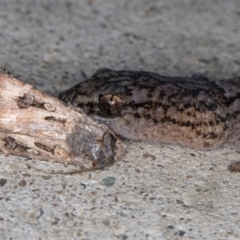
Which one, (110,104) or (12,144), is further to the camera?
(110,104)

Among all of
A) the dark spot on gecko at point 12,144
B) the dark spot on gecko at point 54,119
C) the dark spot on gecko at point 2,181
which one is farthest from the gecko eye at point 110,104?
the dark spot on gecko at point 2,181

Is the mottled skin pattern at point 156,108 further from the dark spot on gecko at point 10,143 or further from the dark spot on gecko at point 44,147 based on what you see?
the dark spot on gecko at point 10,143

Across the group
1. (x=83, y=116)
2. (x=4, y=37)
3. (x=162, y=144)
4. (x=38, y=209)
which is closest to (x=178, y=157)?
(x=162, y=144)

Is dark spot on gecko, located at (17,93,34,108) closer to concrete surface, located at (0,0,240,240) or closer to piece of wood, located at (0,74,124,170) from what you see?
piece of wood, located at (0,74,124,170)

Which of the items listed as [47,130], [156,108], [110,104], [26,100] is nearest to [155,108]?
[156,108]

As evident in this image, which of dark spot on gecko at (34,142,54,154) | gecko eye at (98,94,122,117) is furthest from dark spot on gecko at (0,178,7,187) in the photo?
gecko eye at (98,94,122,117)

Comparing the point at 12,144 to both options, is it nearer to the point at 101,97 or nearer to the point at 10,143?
the point at 10,143
